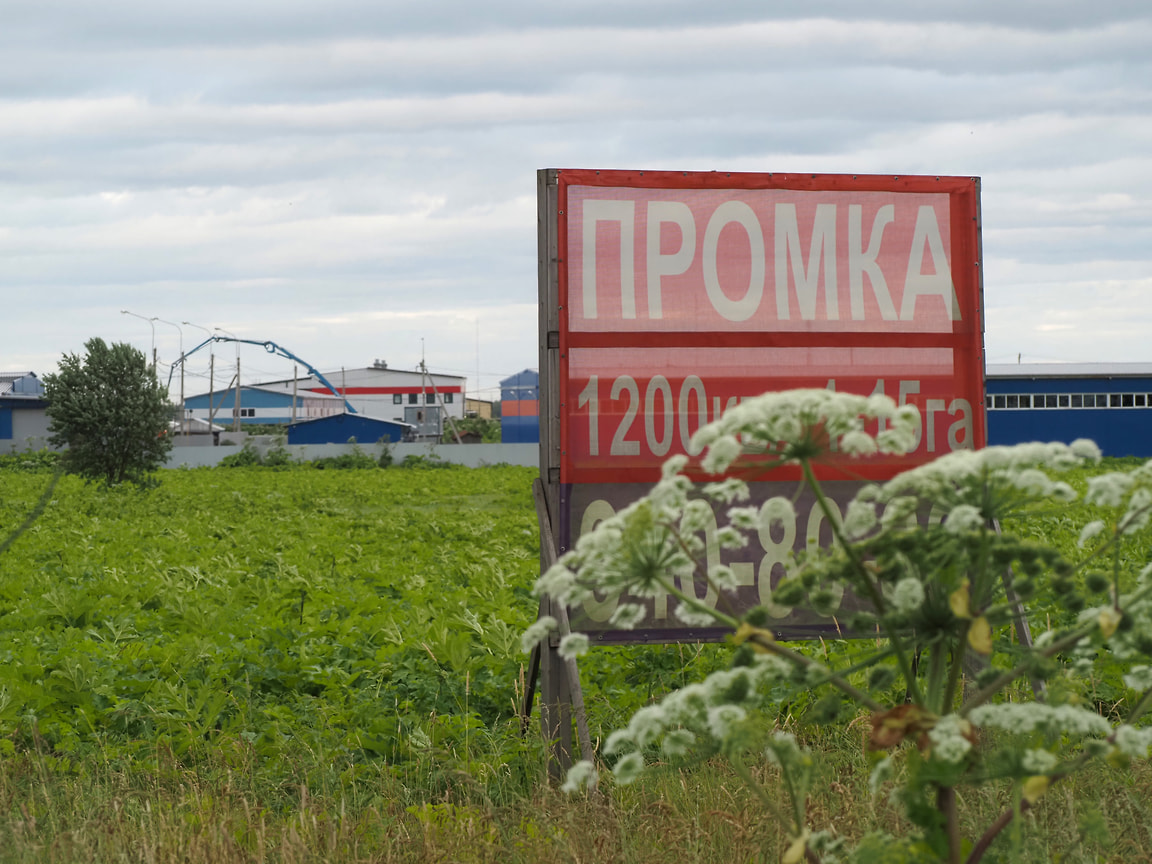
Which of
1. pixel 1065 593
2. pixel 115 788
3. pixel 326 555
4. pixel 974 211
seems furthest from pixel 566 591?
pixel 326 555

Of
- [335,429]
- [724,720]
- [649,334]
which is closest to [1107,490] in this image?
[724,720]

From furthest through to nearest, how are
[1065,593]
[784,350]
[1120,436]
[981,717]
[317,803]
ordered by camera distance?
[1120,436] → [784,350] → [317,803] → [1065,593] → [981,717]

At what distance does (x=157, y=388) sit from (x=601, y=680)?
3095cm

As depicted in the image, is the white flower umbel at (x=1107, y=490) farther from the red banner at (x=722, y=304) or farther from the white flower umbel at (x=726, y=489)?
the red banner at (x=722, y=304)

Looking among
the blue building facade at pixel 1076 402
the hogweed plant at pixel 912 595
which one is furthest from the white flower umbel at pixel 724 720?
the blue building facade at pixel 1076 402

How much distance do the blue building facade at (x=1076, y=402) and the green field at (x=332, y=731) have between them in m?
39.9

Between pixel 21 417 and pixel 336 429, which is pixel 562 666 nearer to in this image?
pixel 336 429

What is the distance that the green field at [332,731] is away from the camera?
12.5ft

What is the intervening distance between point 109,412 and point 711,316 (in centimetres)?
3149

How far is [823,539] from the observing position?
5.38m

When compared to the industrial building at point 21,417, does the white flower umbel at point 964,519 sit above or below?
below

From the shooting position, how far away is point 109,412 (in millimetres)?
32969

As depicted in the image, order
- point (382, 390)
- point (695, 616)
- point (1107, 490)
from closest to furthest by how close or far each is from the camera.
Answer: point (1107, 490)
point (695, 616)
point (382, 390)

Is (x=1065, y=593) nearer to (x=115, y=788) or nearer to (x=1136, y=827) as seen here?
(x=1136, y=827)
